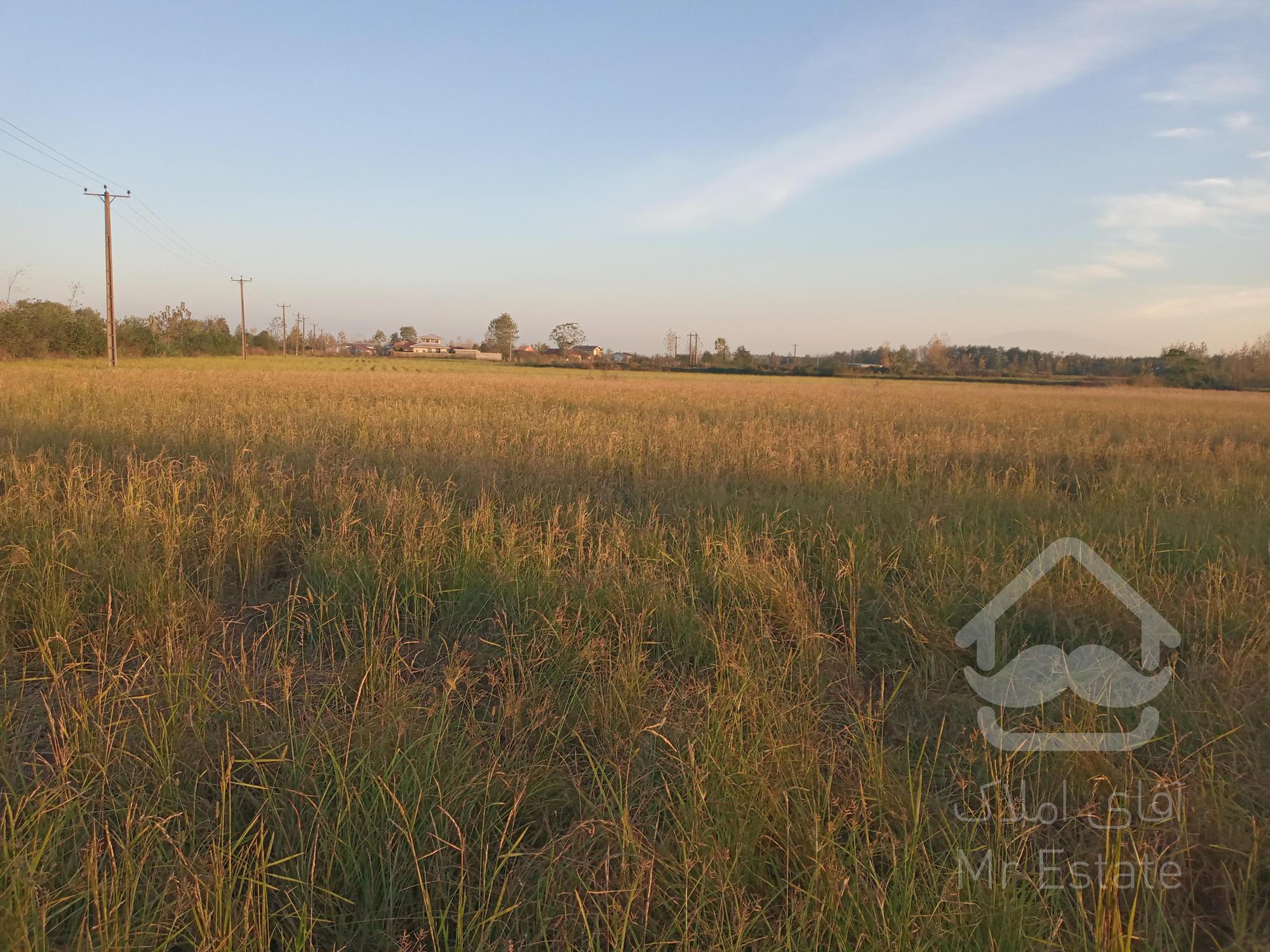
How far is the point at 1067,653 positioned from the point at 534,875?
2694mm

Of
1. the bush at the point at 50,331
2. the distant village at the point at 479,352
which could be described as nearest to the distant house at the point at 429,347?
the distant village at the point at 479,352

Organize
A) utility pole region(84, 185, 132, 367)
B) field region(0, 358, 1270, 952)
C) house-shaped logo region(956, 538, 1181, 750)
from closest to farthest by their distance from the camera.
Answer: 1. field region(0, 358, 1270, 952)
2. house-shaped logo region(956, 538, 1181, 750)
3. utility pole region(84, 185, 132, 367)

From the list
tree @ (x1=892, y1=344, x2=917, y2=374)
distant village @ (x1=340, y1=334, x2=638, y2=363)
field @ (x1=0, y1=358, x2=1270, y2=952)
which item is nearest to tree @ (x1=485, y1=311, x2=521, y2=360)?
distant village @ (x1=340, y1=334, x2=638, y2=363)

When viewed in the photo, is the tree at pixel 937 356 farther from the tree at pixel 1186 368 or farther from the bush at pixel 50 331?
the bush at pixel 50 331

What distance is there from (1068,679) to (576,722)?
211 centimetres

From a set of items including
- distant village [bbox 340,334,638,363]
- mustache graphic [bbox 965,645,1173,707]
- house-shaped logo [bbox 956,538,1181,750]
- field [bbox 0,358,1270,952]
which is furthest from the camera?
distant village [bbox 340,334,638,363]

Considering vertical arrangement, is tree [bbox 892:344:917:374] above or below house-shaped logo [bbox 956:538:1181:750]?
above

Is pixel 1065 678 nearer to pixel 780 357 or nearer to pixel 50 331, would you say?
pixel 50 331

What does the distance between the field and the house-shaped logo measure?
70mm

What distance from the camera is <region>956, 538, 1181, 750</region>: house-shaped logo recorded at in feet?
7.71

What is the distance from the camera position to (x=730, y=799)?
1936mm

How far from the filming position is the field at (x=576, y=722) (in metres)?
1.64

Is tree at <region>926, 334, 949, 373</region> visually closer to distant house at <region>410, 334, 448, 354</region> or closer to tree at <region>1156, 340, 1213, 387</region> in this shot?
tree at <region>1156, 340, 1213, 387</region>

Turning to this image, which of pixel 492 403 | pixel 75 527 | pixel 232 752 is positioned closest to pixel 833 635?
pixel 232 752
